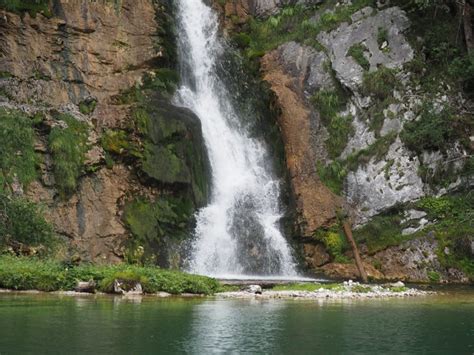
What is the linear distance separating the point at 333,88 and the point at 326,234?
948cm

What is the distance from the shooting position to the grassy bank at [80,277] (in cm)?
1891

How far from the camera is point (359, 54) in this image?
3575 centimetres

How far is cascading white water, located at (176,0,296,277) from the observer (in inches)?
1128

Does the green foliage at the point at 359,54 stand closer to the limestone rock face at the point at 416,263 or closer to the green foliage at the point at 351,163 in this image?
the green foliage at the point at 351,163

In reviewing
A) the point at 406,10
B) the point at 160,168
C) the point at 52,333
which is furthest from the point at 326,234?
the point at 52,333

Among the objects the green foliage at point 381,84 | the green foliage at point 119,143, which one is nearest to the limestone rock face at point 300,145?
the green foliage at point 381,84

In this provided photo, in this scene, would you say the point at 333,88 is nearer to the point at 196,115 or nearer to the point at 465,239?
the point at 196,115

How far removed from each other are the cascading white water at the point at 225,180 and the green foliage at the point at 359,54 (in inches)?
292

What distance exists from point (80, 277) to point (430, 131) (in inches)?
748

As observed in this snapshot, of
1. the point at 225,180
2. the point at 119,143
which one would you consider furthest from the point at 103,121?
the point at 225,180

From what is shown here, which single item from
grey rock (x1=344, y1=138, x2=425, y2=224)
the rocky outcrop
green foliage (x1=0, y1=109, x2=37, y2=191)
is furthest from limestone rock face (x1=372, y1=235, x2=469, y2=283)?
green foliage (x1=0, y1=109, x2=37, y2=191)

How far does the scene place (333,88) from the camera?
118ft

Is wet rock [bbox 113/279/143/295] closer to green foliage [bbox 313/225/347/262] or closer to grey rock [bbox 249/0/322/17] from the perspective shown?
green foliage [bbox 313/225/347/262]

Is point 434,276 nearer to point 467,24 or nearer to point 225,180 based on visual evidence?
point 225,180
